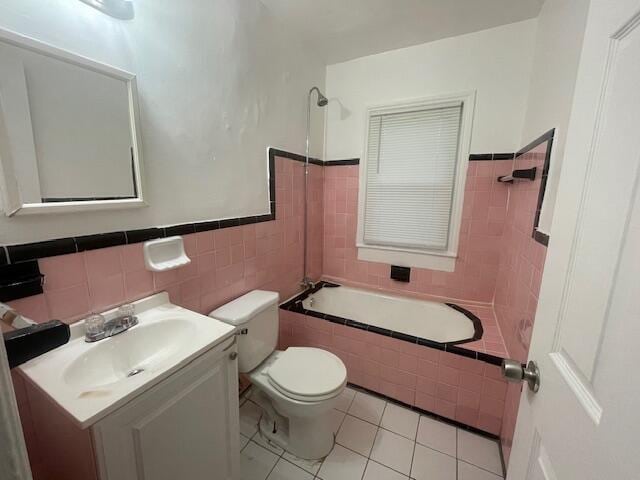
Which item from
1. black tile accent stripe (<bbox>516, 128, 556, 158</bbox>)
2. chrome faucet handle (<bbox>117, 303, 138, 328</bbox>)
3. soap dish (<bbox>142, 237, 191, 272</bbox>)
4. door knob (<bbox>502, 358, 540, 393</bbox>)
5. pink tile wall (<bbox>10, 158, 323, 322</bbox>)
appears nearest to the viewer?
door knob (<bbox>502, 358, 540, 393</bbox>)

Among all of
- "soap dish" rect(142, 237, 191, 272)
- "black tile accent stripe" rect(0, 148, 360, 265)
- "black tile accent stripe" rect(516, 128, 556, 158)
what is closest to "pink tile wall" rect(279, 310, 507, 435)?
"black tile accent stripe" rect(0, 148, 360, 265)

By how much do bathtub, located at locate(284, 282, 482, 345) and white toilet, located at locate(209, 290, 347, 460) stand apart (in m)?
0.45

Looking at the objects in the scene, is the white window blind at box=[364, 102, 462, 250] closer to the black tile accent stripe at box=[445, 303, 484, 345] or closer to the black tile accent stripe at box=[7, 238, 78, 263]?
the black tile accent stripe at box=[445, 303, 484, 345]

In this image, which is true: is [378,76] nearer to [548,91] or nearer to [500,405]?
[548,91]

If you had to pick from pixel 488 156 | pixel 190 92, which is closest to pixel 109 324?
pixel 190 92

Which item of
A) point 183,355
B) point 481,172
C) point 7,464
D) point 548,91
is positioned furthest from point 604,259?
→ point 481,172

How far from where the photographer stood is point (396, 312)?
7.38 feet

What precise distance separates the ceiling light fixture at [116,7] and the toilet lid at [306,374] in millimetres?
1632

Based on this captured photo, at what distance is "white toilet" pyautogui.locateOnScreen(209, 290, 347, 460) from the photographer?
1285mm

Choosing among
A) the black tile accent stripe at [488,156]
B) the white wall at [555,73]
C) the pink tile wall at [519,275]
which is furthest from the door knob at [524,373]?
the black tile accent stripe at [488,156]

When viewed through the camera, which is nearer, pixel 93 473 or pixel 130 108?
pixel 93 473

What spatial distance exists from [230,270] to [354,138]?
1.54 metres

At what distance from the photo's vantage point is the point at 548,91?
136cm

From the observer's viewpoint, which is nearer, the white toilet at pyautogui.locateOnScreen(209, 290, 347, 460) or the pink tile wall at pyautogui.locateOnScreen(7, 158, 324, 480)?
the pink tile wall at pyautogui.locateOnScreen(7, 158, 324, 480)
